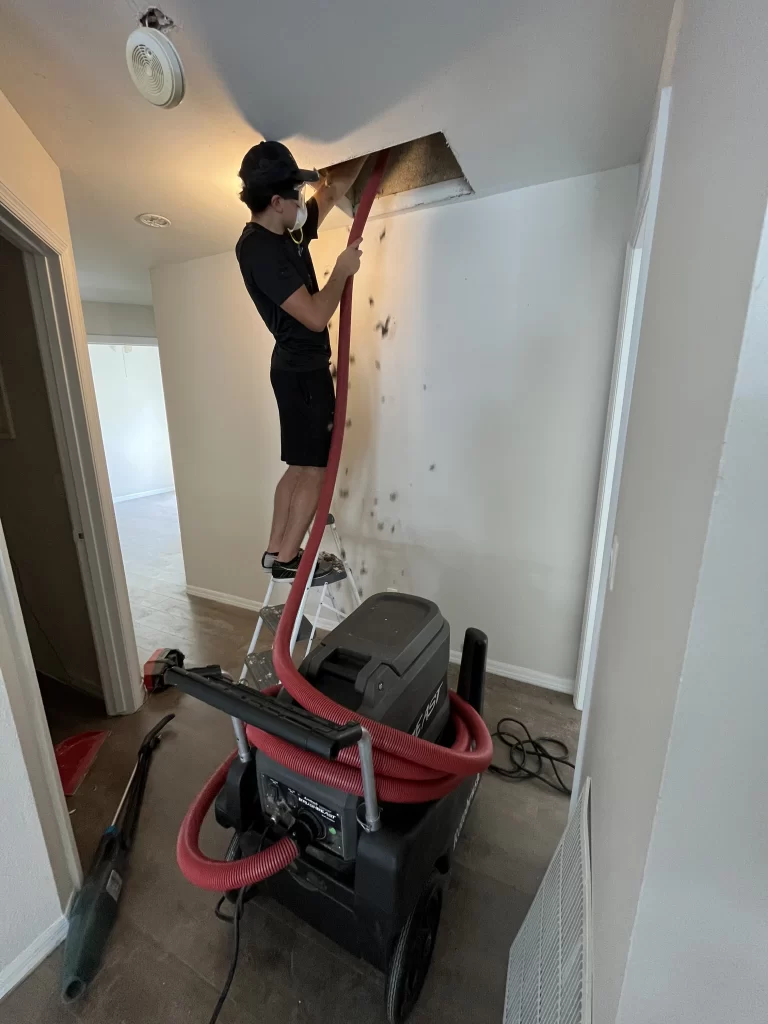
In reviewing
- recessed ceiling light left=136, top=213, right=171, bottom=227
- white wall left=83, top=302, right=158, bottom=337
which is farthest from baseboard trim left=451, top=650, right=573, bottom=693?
white wall left=83, top=302, right=158, bottom=337

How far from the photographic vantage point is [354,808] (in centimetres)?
95

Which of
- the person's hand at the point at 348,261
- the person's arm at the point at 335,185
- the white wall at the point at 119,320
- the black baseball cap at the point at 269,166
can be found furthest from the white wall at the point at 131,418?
the black baseball cap at the point at 269,166

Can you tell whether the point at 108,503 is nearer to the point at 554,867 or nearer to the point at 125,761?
the point at 125,761

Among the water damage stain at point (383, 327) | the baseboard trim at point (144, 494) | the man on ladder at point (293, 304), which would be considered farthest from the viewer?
the baseboard trim at point (144, 494)

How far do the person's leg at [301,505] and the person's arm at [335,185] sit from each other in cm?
104

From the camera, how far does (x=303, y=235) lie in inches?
70.8

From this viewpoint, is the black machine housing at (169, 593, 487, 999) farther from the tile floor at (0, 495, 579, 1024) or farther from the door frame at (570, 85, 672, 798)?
the door frame at (570, 85, 672, 798)

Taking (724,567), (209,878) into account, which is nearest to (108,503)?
(209,878)

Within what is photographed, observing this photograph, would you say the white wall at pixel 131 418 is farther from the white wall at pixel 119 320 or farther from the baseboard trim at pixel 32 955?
the baseboard trim at pixel 32 955

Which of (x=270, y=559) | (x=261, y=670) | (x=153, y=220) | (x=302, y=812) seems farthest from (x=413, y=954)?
(x=153, y=220)

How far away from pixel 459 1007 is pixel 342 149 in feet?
8.58

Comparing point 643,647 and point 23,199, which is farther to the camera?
point 23,199

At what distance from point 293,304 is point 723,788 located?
162 cm

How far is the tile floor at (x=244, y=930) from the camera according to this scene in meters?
1.10
